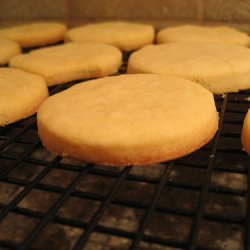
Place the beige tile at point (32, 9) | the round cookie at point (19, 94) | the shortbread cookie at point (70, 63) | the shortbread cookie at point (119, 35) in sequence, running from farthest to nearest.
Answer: the beige tile at point (32, 9) < the shortbread cookie at point (119, 35) < the shortbread cookie at point (70, 63) < the round cookie at point (19, 94)

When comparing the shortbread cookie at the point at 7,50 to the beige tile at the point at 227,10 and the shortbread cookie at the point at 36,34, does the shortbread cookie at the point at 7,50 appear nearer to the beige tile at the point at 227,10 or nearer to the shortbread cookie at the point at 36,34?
the shortbread cookie at the point at 36,34

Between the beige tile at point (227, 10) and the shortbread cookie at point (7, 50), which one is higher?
the beige tile at point (227, 10)

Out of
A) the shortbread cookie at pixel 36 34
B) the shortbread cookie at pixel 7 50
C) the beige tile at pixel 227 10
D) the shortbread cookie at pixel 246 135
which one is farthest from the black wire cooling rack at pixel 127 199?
the beige tile at pixel 227 10

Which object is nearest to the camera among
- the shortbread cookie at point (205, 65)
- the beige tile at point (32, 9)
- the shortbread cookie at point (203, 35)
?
the shortbread cookie at point (205, 65)

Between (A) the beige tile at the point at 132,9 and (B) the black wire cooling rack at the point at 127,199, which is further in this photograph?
(A) the beige tile at the point at 132,9

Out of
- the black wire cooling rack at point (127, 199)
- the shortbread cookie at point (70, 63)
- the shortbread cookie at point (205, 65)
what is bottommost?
the black wire cooling rack at point (127, 199)

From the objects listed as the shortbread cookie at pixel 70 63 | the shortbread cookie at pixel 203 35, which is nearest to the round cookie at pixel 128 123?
the shortbread cookie at pixel 70 63

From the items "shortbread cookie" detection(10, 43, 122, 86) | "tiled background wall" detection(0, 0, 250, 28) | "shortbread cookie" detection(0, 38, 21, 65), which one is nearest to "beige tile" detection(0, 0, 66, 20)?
"tiled background wall" detection(0, 0, 250, 28)
